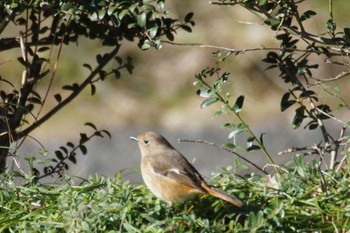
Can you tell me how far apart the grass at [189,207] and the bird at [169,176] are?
2.1 inches

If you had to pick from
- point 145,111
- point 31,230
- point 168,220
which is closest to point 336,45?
point 168,220

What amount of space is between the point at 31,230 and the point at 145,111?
7.93 meters

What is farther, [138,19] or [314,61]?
[314,61]

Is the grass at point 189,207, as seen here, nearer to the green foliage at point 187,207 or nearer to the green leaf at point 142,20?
the green foliage at point 187,207

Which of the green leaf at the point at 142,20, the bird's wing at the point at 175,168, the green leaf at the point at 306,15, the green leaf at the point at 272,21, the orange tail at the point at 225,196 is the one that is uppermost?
the green leaf at the point at 142,20

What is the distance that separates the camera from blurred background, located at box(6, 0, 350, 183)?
1190 cm

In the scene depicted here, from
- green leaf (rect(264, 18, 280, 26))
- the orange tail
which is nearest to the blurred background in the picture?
green leaf (rect(264, 18, 280, 26))

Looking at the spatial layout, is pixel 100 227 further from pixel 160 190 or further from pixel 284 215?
pixel 284 215

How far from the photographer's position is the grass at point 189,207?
4.96 meters

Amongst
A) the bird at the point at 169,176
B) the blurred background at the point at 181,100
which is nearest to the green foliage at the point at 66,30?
the bird at the point at 169,176

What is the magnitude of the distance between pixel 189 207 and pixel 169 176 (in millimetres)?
321

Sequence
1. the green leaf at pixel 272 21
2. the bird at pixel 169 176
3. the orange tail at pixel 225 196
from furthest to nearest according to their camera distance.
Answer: the green leaf at pixel 272 21 < the bird at pixel 169 176 < the orange tail at pixel 225 196

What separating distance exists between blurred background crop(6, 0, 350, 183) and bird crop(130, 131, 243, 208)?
4980mm

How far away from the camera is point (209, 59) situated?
13758mm
